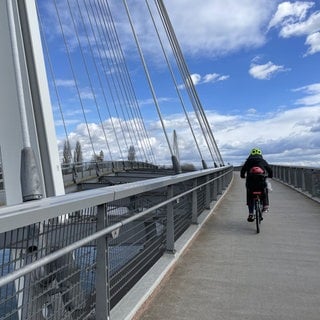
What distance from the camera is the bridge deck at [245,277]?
4.37m

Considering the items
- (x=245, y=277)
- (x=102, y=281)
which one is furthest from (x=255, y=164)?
(x=102, y=281)

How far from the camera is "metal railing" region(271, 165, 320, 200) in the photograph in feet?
51.1

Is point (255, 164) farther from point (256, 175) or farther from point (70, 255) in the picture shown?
point (70, 255)

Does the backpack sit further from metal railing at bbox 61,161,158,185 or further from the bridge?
metal railing at bbox 61,161,158,185

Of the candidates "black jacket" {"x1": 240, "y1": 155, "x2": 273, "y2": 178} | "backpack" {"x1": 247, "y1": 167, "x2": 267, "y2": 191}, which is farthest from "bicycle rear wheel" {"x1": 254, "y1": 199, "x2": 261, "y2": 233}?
"black jacket" {"x1": 240, "y1": 155, "x2": 273, "y2": 178}

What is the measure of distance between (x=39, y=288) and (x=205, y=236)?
5797mm

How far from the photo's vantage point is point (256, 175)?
9.97m

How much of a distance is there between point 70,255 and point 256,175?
7.23 metres

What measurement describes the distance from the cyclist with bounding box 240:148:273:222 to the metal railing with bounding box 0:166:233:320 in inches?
197

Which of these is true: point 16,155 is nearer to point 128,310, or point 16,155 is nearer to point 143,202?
point 143,202

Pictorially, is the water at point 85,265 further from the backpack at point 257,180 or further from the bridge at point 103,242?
the backpack at point 257,180

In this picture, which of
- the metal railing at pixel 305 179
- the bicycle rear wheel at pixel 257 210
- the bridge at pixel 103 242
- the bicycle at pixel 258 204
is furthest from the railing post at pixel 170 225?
the metal railing at pixel 305 179

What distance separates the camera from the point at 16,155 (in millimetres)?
6344

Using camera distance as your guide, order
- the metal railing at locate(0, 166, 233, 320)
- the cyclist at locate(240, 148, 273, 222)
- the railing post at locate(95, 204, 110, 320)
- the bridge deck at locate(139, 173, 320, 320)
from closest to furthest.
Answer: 1. the metal railing at locate(0, 166, 233, 320)
2. the railing post at locate(95, 204, 110, 320)
3. the bridge deck at locate(139, 173, 320, 320)
4. the cyclist at locate(240, 148, 273, 222)
